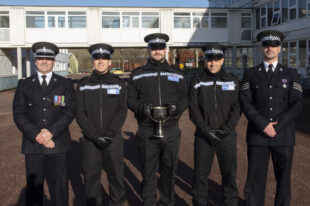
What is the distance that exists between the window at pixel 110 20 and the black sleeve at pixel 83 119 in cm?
2217

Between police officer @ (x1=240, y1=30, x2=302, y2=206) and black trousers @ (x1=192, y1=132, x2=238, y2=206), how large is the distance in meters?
0.18

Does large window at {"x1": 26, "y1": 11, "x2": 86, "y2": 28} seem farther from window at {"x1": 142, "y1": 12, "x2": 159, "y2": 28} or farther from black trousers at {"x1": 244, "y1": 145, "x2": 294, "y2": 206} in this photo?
black trousers at {"x1": 244, "y1": 145, "x2": 294, "y2": 206}

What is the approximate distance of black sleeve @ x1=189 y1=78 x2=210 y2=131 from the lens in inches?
148

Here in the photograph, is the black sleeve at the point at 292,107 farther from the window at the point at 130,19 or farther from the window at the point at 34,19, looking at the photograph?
the window at the point at 34,19

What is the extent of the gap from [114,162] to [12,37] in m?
24.1

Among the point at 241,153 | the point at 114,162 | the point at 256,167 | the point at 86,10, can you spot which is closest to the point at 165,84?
the point at 114,162

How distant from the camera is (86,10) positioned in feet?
80.9

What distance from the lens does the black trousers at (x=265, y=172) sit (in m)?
3.55

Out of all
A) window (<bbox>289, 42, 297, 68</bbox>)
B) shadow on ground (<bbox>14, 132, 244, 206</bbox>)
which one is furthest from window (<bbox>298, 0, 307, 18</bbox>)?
shadow on ground (<bbox>14, 132, 244, 206</bbox>)

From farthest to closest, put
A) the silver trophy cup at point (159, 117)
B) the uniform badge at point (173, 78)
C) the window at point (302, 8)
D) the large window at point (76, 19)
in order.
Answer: the large window at point (76, 19)
the window at point (302, 8)
the uniform badge at point (173, 78)
the silver trophy cup at point (159, 117)

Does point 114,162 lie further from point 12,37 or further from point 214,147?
point 12,37

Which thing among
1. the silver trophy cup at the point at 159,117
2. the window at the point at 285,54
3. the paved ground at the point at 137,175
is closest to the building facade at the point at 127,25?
the window at the point at 285,54

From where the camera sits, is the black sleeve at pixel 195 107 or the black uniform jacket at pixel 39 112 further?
the black sleeve at pixel 195 107

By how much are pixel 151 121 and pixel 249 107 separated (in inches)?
45.7
